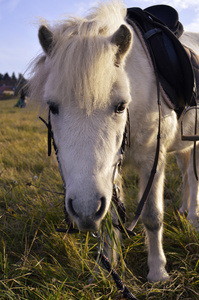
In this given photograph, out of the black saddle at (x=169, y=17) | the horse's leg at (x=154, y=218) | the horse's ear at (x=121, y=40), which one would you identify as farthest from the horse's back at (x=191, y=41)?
the horse's ear at (x=121, y=40)

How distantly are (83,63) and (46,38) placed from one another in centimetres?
33

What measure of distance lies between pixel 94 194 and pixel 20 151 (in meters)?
3.87

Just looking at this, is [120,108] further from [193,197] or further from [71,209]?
[193,197]

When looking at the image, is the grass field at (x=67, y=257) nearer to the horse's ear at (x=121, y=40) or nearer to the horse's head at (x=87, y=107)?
the horse's head at (x=87, y=107)

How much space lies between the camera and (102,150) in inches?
46.5

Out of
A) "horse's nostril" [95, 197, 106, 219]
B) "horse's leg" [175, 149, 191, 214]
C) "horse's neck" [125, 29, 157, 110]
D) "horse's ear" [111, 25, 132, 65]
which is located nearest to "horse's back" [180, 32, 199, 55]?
"horse's neck" [125, 29, 157, 110]

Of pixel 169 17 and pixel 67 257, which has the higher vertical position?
pixel 169 17

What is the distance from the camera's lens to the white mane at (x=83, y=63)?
121 cm

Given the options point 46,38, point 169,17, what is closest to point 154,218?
point 46,38

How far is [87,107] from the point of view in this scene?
1202 millimetres

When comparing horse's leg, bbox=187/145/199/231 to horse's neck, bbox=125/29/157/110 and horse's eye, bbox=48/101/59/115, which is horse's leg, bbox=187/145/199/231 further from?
horse's eye, bbox=48/101/59/115

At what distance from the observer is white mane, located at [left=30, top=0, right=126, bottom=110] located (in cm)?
121

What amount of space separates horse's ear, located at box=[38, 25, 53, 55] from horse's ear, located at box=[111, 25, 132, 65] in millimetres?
352

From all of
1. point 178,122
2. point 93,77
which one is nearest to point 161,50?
point 178,122
